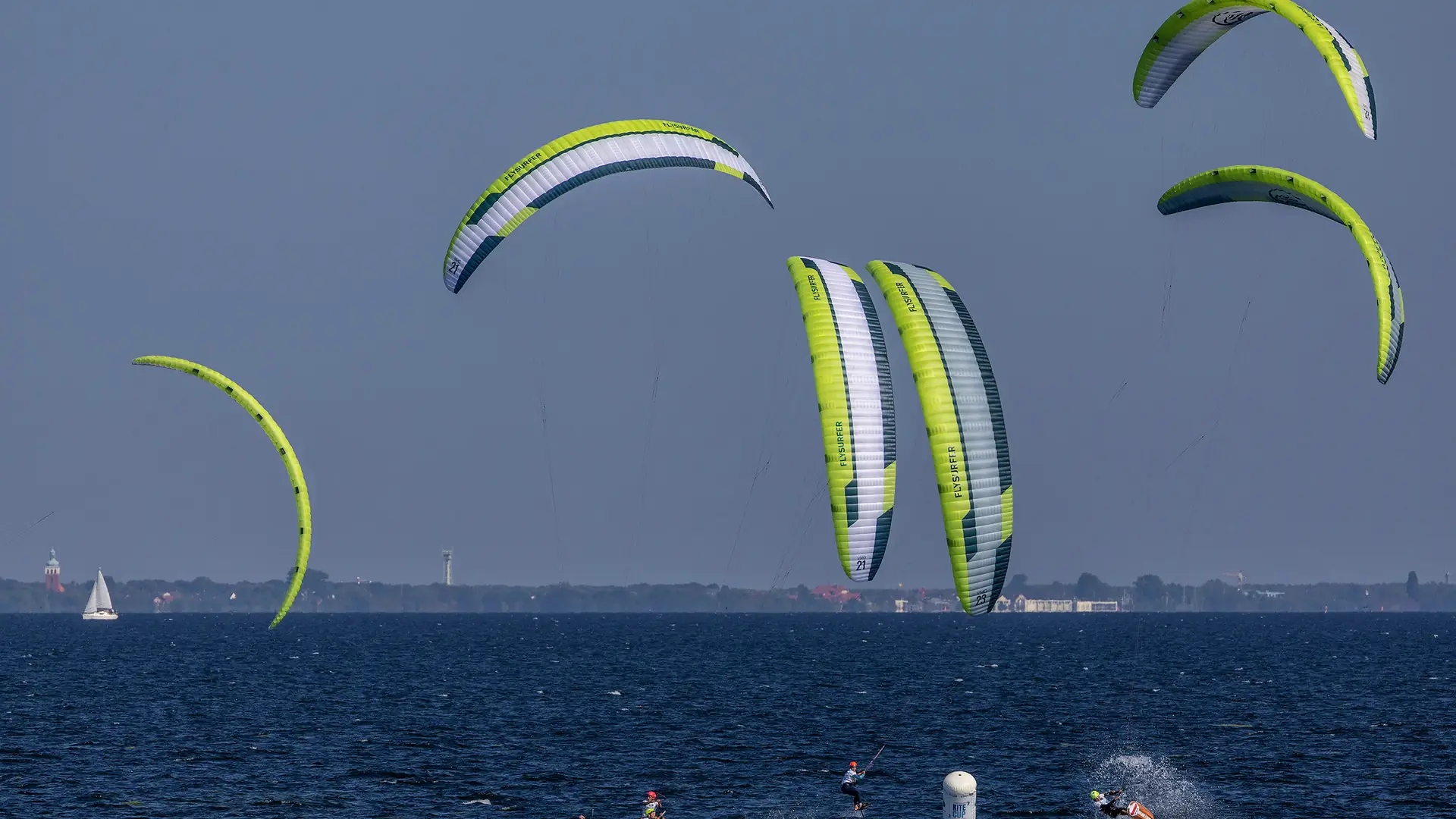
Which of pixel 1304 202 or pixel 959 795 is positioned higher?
pixel 1304 202

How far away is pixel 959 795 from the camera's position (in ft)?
106

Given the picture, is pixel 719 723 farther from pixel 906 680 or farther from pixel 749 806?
pixel 906 680

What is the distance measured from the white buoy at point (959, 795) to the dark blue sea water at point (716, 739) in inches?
543

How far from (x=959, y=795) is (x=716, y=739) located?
35.8 meters

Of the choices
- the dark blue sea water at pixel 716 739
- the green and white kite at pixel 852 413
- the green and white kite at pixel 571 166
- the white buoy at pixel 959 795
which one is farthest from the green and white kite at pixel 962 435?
the dark blue sea water at pixel 716 739

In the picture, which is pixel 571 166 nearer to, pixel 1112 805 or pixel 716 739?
pixel 1112 805

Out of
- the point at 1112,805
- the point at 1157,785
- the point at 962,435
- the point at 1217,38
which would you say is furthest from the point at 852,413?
the point at 1157,785

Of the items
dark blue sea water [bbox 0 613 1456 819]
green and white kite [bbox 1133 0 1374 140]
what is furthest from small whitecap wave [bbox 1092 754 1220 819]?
green and white kite [bbox 1133 0 1374 140]

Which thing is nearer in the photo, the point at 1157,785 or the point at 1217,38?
the point at 1217,38

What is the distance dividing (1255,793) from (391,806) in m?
27.3

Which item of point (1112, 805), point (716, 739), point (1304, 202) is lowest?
point (716, 739)

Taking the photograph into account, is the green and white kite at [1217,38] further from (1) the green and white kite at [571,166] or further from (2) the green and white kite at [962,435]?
(1) the green and white kite at [571,166]

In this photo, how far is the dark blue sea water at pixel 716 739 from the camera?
5006 cm

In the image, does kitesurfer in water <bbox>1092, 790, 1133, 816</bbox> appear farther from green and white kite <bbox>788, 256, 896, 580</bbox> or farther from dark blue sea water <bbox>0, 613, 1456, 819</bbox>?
dark blue sea water <bbox>0, 613, 1456, 819</bbox>
